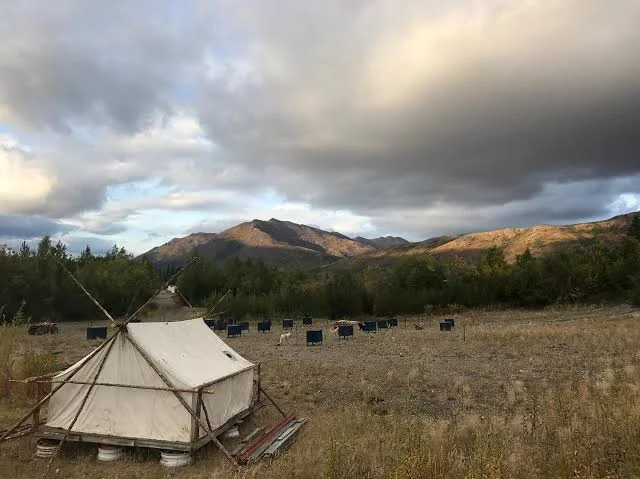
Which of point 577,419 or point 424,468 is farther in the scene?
point 577,419

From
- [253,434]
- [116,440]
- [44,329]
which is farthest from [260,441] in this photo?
[44,329]

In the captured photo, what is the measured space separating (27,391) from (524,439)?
10598 mm

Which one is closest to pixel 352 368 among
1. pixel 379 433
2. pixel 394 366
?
pixel 394 366

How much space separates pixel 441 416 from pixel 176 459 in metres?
5.30

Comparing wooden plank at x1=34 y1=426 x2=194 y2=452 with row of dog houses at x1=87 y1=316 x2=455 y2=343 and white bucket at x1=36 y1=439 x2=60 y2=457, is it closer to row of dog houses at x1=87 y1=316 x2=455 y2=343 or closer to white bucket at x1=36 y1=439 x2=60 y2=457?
white bucket at x1=36 y1=439 x2=60 y2=457

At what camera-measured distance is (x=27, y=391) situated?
37.9 feet

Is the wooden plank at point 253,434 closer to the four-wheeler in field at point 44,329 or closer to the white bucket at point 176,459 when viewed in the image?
the white bucket at point 176,459

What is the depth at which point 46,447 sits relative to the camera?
26.4ft

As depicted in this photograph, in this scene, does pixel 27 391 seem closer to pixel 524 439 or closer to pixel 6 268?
pixel 524 439

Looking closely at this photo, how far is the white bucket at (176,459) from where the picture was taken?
296 inches

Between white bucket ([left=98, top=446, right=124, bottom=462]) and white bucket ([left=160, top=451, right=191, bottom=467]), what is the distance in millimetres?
812

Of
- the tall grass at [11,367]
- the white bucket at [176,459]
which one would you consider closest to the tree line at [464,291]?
the tall grass at [11,367]

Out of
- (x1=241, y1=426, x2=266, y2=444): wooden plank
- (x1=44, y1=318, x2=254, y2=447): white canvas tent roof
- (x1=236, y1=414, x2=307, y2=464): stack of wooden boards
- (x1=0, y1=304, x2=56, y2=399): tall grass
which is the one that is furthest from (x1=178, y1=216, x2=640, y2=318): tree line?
(x1=236, y1=414, x2=307, y2=464): stack of wooden boards

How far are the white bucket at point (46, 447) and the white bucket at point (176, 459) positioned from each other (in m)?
1.79
